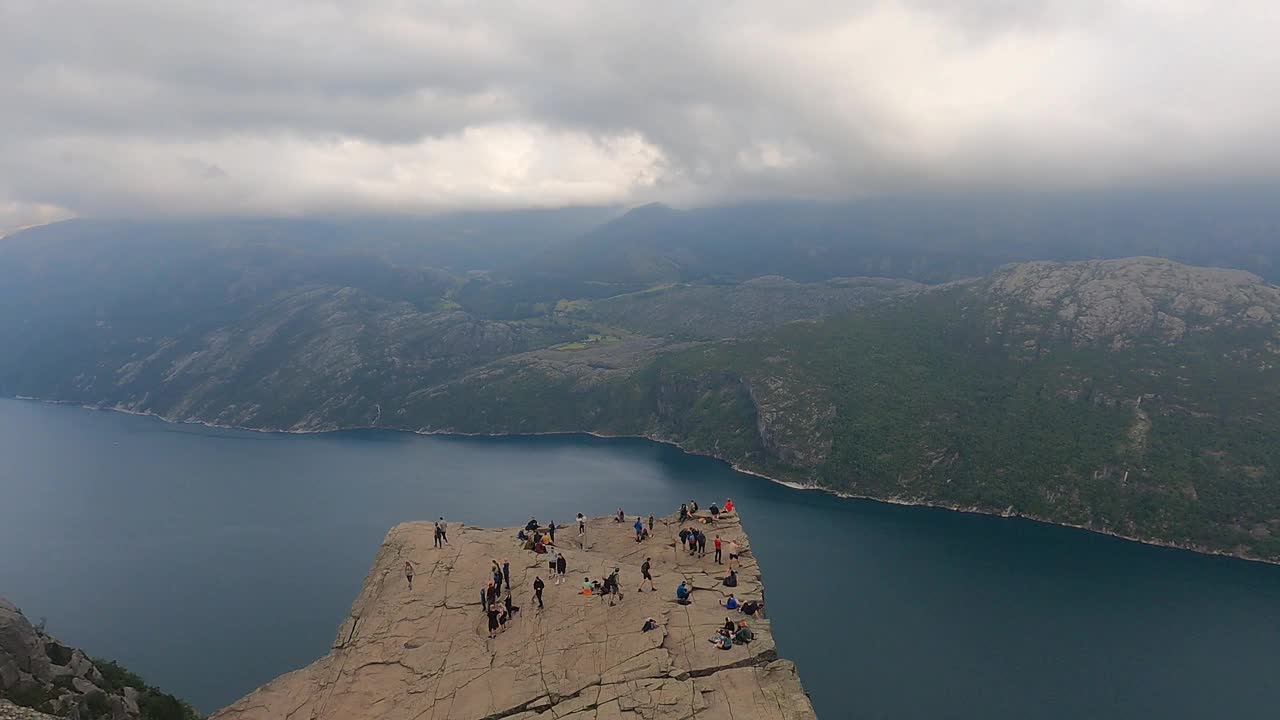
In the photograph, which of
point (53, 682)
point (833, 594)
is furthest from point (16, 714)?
point (833, 594)

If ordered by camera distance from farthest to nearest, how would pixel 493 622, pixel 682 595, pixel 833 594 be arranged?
pixel 833 594 < pixel 682 595 < pixel 493 622

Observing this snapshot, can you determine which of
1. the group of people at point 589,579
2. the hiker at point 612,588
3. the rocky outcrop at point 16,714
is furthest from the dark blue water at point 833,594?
the rocky outcrop at point 16,714

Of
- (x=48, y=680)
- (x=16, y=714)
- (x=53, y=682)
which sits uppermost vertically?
(x=16, y=714)

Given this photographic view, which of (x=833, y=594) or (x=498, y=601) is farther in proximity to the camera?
(x=833, y=594)

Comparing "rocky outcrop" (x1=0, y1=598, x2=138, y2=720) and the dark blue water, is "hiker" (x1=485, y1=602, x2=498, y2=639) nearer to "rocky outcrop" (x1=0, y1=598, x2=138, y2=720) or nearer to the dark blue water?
"rocky outcrop" (x1=0, y1=598, x2=138, y2=720)

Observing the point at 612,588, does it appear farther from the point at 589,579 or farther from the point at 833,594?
the point at 833,594

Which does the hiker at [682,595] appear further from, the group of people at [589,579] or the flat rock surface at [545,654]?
the flat rock surface at [545,654]

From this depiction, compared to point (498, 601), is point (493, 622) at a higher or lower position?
lower
